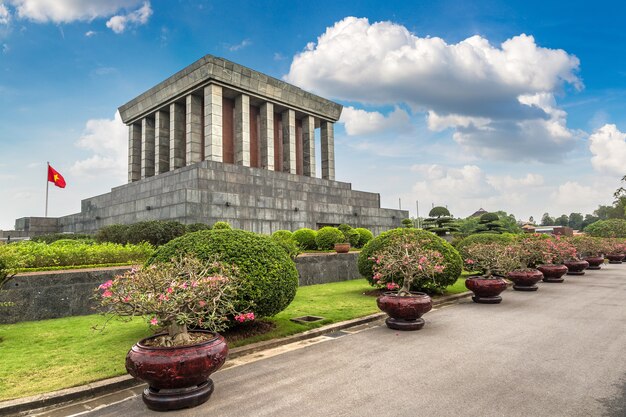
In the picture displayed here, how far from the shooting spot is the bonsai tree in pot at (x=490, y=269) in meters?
11.0

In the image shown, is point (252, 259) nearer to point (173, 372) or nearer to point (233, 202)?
point (173, 372)

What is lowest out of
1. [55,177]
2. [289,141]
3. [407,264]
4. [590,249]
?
[590,249]

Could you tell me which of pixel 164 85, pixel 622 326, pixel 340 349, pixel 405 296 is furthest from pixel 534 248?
pixel 164 85

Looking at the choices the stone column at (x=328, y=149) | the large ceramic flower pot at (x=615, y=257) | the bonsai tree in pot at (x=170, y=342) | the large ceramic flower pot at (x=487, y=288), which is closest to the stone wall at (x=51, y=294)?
the bonsai tree in pot at (x=170, y=342)

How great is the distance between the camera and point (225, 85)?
28.3 meters

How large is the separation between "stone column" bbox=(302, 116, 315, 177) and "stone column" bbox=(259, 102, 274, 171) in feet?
15.7

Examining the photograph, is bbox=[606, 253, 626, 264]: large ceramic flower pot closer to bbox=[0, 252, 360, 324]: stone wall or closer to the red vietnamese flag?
bbox=[0, 252, 360, 324]: stone wall

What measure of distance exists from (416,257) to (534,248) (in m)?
9.81

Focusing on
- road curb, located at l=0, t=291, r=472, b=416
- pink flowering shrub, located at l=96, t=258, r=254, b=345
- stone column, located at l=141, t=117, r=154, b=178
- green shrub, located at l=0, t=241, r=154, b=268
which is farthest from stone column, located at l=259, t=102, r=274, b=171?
pink flowering shrub, located at l=96, t=258, r=254, b=345

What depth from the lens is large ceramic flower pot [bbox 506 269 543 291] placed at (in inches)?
533

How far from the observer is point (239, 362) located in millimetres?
6031

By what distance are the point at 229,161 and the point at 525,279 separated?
887 inches

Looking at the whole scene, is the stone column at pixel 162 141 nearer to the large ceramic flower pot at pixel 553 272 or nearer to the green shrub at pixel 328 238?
the green shrub at pixel 328 238

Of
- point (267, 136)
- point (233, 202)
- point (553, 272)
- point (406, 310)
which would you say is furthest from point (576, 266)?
point (267, 136)
